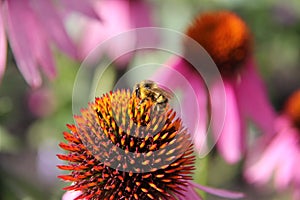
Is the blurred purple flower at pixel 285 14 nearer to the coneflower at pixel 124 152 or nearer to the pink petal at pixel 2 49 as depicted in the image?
the pink petal at pixel 2 49

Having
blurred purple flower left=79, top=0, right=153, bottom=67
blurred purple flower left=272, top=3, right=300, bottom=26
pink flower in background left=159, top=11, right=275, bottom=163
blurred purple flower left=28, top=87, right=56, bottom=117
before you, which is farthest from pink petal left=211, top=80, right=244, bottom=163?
blurred purple flower left=272, top=3, right=300, bottom=26

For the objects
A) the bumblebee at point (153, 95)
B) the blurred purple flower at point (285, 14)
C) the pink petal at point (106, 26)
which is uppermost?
the blurred purple flower at point (285, 14)

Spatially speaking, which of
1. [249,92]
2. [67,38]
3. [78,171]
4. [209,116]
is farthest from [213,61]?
[78,171]

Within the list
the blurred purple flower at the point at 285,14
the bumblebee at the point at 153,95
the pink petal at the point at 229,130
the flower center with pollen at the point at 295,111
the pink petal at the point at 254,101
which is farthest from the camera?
the blurred purple flower at the point at 285,14

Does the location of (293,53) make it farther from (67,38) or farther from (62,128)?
(67,38)

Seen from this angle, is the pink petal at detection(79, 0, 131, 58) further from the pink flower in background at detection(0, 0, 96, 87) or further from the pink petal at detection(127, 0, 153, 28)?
the pink flower in background at detection(0, 0, 96, 87)

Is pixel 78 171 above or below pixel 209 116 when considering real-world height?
below

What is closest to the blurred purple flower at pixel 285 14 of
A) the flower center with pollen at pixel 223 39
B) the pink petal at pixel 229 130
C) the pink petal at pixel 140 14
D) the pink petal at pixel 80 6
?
the pink petal at pixel 140 14

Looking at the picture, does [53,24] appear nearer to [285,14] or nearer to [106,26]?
[106,26]
